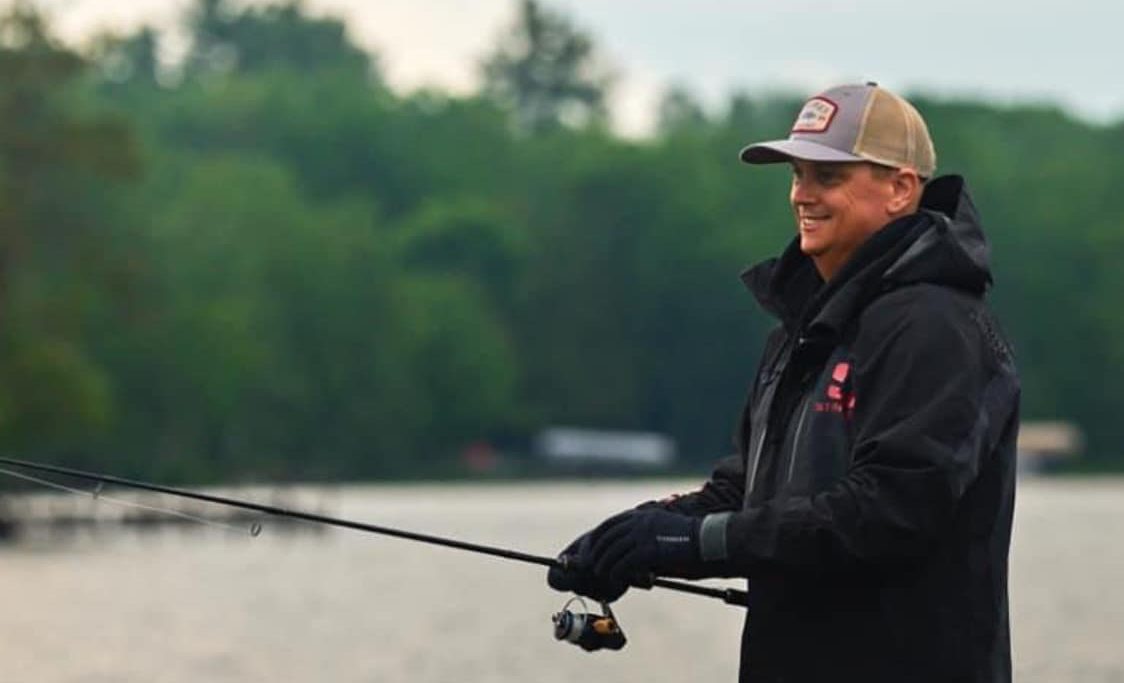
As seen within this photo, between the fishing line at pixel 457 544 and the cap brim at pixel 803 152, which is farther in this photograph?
the fishing line at pixel 457 544

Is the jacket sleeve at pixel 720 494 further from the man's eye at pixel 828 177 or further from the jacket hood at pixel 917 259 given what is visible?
the man's eye at pixel 828 177

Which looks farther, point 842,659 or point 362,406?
point 362,406

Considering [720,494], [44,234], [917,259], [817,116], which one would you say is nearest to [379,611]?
[44,234]

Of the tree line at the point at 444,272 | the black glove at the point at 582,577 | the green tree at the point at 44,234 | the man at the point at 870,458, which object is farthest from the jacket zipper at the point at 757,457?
the tree line at the point at 444,272

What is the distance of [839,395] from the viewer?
216 inches

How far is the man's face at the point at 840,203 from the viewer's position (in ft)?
18.4

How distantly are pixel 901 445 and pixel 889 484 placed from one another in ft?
0.20

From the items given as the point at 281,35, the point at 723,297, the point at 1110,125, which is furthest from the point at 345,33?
the point at 723,297

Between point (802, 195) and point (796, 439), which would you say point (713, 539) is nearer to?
point (796, 439)

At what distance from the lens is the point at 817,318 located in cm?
555

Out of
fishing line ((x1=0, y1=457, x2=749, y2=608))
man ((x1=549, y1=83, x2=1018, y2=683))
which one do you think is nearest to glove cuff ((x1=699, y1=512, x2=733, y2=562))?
man ((x1=549, y1=83, x2=1018, y2=683))

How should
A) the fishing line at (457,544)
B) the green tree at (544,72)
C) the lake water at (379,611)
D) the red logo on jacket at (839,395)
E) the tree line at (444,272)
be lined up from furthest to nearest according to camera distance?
the green tree at (544,72) < the tree line at (444,272) < the lake water at (379,611) < the fishing line at (457,544) < the red logo on jacket at (839,395)

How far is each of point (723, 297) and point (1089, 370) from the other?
1455 centimetres

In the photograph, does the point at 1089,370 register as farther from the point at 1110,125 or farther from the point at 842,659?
the point at 842,659
